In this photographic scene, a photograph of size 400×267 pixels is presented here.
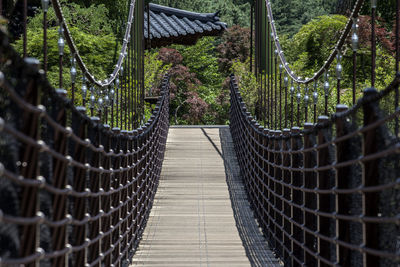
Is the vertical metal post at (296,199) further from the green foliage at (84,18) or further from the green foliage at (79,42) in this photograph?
the green foliage at (84,18)

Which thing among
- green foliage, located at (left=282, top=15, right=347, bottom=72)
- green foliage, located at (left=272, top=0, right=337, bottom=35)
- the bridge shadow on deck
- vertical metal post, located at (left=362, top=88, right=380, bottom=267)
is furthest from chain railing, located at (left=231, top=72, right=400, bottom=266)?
green foliage, located at (left=272, top=0, right=337, bottom=35)

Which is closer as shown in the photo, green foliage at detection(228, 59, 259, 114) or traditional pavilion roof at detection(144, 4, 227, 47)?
green foliage at detection(228, 59, 259, 114)

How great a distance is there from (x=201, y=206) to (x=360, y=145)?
166 inches

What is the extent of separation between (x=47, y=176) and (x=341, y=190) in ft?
3.25

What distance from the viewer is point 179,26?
15672 millimetres

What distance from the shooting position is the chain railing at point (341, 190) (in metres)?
1.82

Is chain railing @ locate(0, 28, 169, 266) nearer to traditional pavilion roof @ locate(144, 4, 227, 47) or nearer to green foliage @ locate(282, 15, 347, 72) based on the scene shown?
traditional pavilion roof @ locate(144, 4, 227, 47)

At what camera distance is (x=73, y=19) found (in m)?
13.2

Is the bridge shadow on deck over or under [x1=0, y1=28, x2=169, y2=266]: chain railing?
under

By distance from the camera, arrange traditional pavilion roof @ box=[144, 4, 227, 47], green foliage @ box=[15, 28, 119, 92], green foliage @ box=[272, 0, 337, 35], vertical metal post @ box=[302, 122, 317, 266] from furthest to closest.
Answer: green foliage @ box=[272, 0, 337, 35]
traditional pavilion roof @ box=[144, 4, 227, 47]
green foliage @ box=[15, 28, 119, 92]
vertical metal post @ box=[302, 122, 317, 266]

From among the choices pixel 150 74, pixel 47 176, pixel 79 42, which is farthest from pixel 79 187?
pixel 150 74

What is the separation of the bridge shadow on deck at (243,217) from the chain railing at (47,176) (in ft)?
4.79

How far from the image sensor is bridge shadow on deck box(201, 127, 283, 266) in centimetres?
432

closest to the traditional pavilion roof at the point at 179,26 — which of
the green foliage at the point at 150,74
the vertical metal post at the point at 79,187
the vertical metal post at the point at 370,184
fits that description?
the green foliage at the point at 150,74
